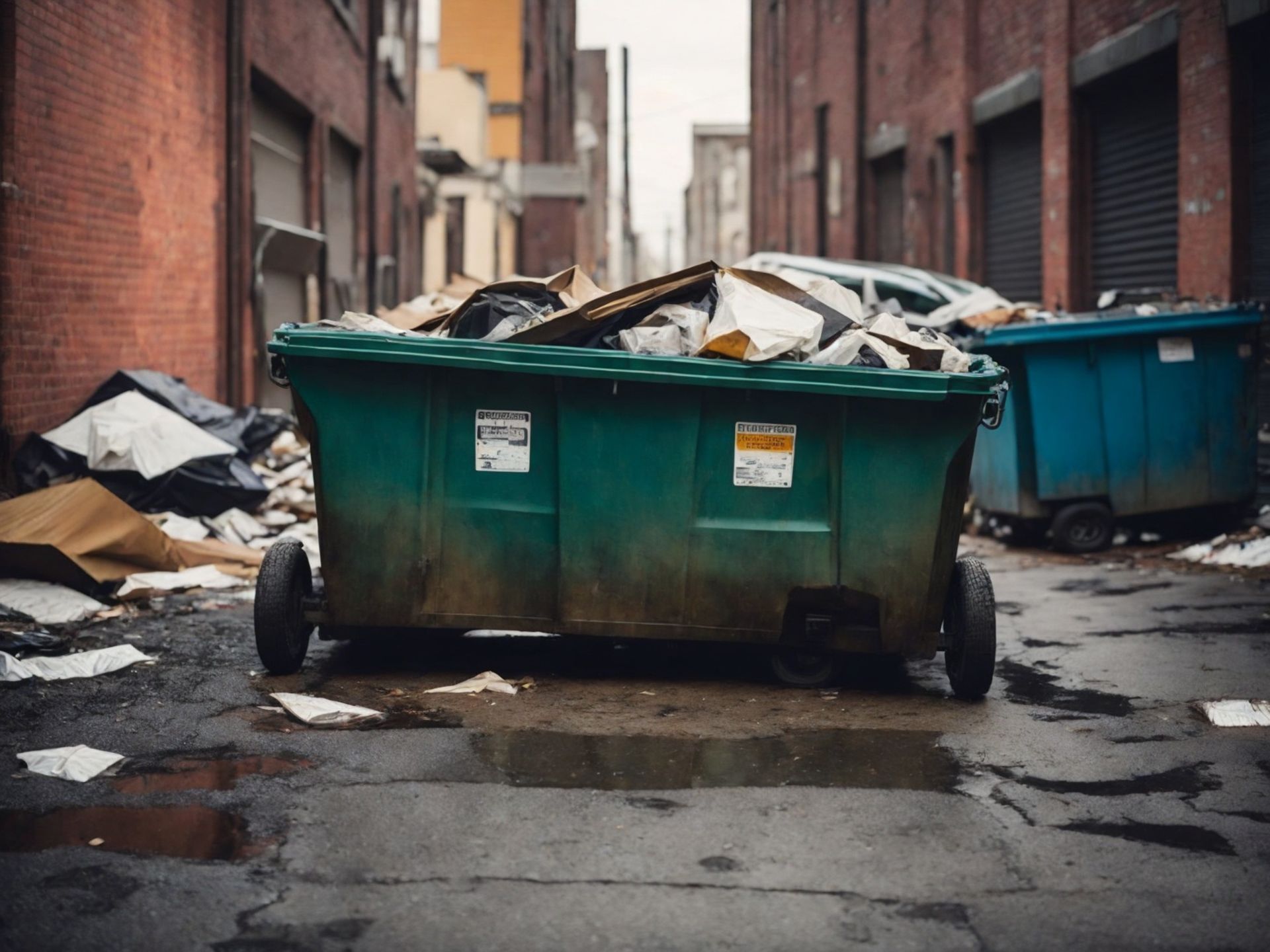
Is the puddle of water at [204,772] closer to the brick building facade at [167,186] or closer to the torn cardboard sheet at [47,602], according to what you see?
the torn cardboard sheet at [47,602]

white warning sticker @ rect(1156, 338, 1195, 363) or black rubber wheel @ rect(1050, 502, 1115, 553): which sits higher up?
white warning sticker @ rect(1156, 338, 1195, 363)

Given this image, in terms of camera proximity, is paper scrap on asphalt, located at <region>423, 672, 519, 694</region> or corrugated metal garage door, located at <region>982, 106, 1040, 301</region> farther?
corrugated metal garage door, located at <region>982, 106, 1040, 301</region>

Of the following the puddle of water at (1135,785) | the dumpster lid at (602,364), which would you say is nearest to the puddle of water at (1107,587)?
the dumpster lid at (602,364)

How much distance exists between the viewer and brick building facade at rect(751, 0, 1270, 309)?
10.5 m

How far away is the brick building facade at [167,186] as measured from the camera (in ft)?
25.5

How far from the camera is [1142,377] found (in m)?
8.93

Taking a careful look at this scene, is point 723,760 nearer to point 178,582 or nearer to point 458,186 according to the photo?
point 178,582

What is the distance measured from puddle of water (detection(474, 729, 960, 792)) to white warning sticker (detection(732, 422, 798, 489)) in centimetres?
93

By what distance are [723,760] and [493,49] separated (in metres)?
36.4

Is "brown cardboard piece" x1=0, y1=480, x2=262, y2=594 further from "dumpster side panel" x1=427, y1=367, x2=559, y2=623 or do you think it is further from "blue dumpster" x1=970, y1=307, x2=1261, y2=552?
"blue dumpster" x1=970, y1=307, x2=1261, y2=552

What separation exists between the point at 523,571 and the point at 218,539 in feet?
12.4

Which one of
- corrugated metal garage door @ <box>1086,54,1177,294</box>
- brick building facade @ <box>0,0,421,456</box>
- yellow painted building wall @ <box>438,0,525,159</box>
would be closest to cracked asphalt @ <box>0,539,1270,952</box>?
brick building facade @ <box>0,0,421,456</box>

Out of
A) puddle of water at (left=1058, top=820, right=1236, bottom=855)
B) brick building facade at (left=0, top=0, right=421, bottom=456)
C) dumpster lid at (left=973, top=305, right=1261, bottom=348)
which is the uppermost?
brick building facade at (left=0, top=0, right=421, bottom=456)

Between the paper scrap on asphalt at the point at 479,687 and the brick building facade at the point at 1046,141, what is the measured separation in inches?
295
